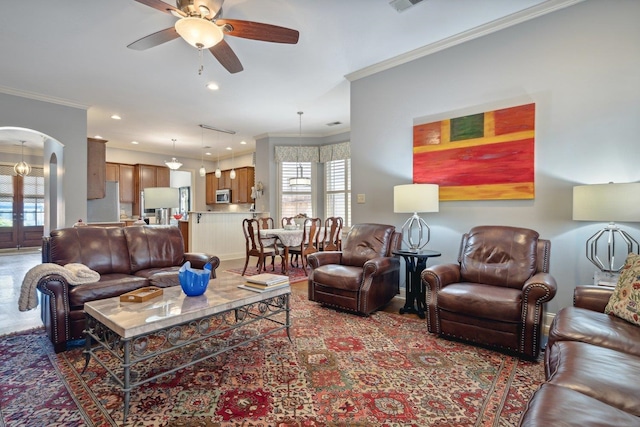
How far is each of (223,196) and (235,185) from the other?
56cm

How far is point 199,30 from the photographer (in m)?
2.19

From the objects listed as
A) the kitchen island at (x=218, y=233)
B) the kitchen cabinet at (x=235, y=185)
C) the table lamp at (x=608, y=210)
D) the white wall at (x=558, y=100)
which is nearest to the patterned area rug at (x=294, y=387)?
the table lamp at (x=608, y=210)

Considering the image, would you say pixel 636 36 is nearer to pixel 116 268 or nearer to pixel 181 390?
pixel 181 390

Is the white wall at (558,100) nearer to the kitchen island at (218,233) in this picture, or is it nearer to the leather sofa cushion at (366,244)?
the leather sofa cushion at (366,244)

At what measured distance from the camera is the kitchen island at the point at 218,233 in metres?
6.41

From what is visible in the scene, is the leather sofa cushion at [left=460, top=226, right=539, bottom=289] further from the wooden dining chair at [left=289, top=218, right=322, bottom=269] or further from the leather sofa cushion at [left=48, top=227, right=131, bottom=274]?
the leather sofa cushion at [left=48, top=227, right=131, bottom=274]

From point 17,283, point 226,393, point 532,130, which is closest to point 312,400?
point 226,393

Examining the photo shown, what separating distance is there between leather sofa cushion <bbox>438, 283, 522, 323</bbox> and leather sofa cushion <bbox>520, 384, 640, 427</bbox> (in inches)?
49.3

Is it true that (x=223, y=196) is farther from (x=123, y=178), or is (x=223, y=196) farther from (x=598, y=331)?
(x=598, y=331)

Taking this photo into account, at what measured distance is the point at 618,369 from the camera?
126 cm

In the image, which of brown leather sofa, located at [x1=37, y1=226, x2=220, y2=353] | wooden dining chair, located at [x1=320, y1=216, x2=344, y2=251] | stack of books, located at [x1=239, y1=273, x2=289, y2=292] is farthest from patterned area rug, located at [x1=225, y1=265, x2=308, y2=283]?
stack of books, located at [x1=239, y1=273, x2=289, y2=292]

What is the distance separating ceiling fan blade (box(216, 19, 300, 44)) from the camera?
2418mm

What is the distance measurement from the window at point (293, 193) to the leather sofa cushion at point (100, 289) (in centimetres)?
487

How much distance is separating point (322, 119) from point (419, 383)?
5.30 m
